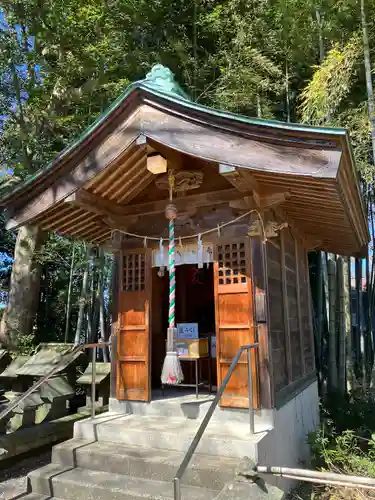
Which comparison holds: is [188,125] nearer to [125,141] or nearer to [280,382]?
[125,141]

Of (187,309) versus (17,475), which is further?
(187,309)

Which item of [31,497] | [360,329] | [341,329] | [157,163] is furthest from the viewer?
[360,329]

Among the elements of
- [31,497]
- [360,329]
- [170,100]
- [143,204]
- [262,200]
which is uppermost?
[170,100]

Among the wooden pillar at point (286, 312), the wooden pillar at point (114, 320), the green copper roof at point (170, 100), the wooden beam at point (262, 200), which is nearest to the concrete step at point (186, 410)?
the wooden pillar at point (114, 320)

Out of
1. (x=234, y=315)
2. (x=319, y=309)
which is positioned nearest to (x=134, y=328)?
(x=234, y=315)

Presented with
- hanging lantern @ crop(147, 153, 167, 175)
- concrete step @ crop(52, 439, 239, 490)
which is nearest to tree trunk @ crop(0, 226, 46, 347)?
concrete step @ crop(52, 439, 239, 490)

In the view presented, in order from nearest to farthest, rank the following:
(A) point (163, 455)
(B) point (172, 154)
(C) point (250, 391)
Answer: (A) point (163, 455) → (C) point (250, 391) → (B) point (172, 154)

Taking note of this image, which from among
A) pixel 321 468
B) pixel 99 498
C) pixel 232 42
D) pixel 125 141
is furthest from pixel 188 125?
pixel 232 42

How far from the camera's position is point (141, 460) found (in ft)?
12.9

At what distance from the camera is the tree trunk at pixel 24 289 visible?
395 inches

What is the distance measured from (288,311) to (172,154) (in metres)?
2.71

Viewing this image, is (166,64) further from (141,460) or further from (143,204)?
(141,460)

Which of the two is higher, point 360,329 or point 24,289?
point 24,289

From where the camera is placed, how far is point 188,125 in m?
4.23
